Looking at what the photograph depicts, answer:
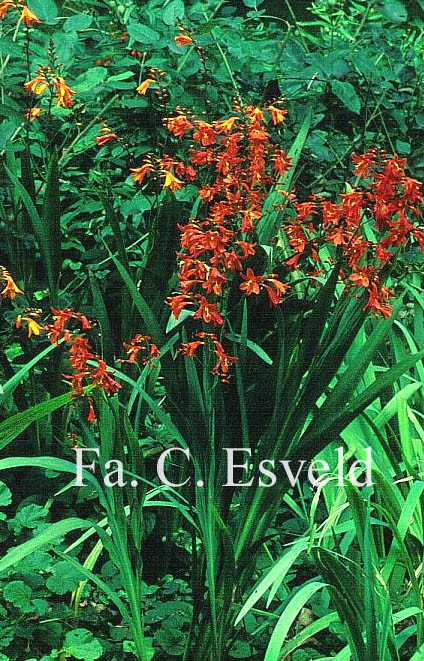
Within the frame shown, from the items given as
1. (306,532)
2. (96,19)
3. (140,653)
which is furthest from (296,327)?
(96,19)

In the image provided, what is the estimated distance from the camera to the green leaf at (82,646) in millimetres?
1532

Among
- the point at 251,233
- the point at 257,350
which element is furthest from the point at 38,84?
the point at 257,350

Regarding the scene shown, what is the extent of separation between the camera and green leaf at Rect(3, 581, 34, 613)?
1.58m

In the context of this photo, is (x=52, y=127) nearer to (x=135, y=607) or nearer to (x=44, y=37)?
(x=44, y=37)

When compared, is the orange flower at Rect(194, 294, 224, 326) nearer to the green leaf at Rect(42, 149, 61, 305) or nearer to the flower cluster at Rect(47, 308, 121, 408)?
the flower cluster at Rect(47, 308, 121, 408)

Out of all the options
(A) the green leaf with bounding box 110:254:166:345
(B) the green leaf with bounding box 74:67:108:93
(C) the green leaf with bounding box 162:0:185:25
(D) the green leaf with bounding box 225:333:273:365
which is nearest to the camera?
(A) the green leaf with bounding box 110:254:166:345

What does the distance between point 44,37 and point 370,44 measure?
3.99 feet

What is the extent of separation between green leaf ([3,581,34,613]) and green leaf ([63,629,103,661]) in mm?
90

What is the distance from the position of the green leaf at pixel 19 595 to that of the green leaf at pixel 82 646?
9cm

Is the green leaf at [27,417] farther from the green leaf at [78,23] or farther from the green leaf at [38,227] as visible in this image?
the green leaf at [78,23]

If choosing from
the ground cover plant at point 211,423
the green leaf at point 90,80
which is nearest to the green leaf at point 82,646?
the ground cover plant at point 211,423

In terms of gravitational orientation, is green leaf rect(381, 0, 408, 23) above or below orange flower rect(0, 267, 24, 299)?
above

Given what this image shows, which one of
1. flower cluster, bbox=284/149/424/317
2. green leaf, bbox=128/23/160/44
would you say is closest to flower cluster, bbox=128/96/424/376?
flower cluster, bbox=284/149/424/317

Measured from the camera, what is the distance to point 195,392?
1570 mm
